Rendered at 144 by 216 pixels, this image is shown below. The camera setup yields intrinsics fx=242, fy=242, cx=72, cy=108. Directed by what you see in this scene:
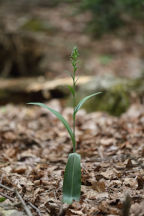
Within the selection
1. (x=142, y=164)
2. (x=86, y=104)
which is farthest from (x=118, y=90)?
(x=142, y=164)

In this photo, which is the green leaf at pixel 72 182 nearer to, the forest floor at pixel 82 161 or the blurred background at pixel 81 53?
the forest floor at pixel 82 161

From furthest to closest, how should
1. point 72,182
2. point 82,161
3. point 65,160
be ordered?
point 65,160 < point 82,161 < point 72,182

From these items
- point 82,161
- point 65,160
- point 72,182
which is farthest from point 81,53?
point 72,182

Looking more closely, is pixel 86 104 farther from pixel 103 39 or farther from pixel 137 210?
pixel 103 39

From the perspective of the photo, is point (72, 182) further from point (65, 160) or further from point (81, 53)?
point (81, 53)

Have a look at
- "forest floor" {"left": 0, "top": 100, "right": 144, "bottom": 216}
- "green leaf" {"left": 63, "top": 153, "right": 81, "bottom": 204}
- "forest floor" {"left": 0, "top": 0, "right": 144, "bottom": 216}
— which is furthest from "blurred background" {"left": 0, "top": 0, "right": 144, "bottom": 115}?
"green leaf" {"left": 63, "top": 153, "right": 81, "bottom": 204}

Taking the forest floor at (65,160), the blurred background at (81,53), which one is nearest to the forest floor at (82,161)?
the forest floor at (65,160)

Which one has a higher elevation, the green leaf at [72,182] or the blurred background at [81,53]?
the blurred background at [81,53]
